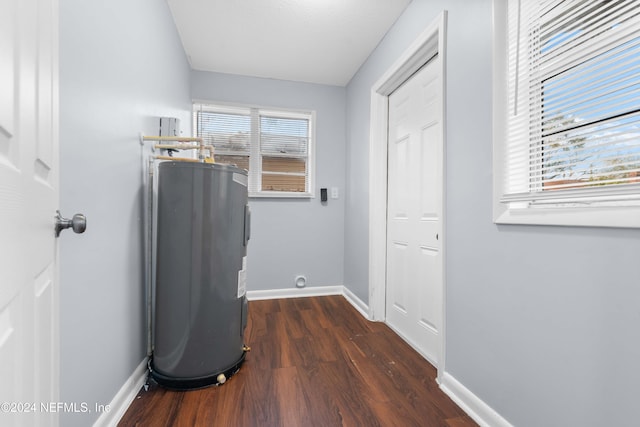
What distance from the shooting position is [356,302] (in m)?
2.87

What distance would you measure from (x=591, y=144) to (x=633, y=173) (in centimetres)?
16

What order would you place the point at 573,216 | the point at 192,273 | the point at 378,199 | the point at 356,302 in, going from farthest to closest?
the point at 356,302 < the point at 378,199 < the point at 192,273 < the point at 573,216

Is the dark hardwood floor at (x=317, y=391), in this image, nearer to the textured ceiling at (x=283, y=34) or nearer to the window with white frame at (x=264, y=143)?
the window with white frame at (x=264, y=143)

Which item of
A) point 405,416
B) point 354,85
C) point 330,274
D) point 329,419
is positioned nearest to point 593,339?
point 405,416

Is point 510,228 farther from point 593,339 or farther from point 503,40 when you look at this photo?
point 503,40

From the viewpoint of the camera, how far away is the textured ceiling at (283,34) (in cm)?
206

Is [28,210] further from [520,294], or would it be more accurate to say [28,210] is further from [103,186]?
[520,294]

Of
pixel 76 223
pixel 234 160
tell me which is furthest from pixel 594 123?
pixel 234 160

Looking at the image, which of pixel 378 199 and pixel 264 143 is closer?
pixel 378 199

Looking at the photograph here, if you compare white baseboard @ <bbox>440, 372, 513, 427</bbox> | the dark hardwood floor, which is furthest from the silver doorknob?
white baseboard @ <bbox>440, 372, 513, 427</bbox>

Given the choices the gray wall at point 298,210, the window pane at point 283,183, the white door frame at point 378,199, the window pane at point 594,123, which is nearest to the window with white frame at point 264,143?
the window pane at point 283,183

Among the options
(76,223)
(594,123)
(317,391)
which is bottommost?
(317,391)

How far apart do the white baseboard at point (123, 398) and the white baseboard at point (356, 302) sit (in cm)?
174

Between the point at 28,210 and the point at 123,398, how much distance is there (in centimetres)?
127
